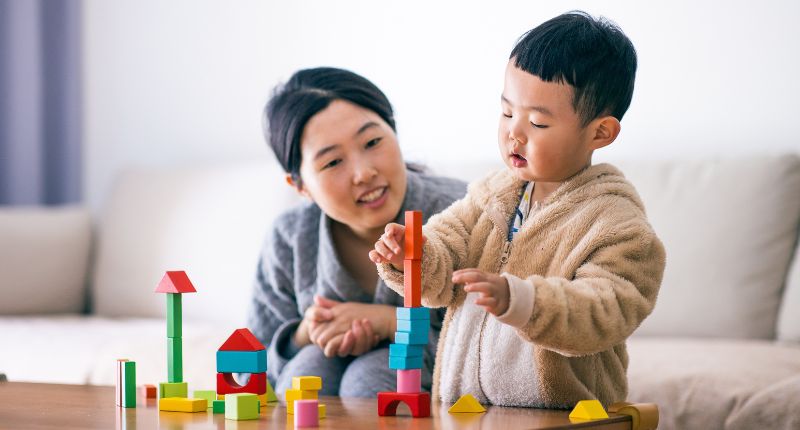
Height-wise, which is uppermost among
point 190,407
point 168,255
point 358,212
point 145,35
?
point 145,35

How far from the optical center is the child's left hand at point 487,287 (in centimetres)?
91

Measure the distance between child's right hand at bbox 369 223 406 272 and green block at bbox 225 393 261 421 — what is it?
0.19 metres

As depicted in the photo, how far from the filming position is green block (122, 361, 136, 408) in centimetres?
113

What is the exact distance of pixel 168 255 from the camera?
2668 mm

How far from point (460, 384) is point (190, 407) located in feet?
1.00

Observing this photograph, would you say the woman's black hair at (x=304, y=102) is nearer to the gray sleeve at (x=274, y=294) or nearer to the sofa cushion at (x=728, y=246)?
the gray sleeve at (x=274, y=294)

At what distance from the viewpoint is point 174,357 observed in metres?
1.11

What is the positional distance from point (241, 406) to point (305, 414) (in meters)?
0.08

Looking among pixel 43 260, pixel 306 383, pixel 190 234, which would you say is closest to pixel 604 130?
pixel 306 383

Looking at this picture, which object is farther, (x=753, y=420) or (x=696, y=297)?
(x=696, y=297)

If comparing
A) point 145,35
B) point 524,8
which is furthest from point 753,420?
point 145,35

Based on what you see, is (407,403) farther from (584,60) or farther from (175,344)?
(584,60)

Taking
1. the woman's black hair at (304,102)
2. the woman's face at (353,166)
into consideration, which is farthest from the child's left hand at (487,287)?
the woman's black hair at (304,102)

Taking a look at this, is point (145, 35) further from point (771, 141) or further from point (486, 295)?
point (486, 295)
